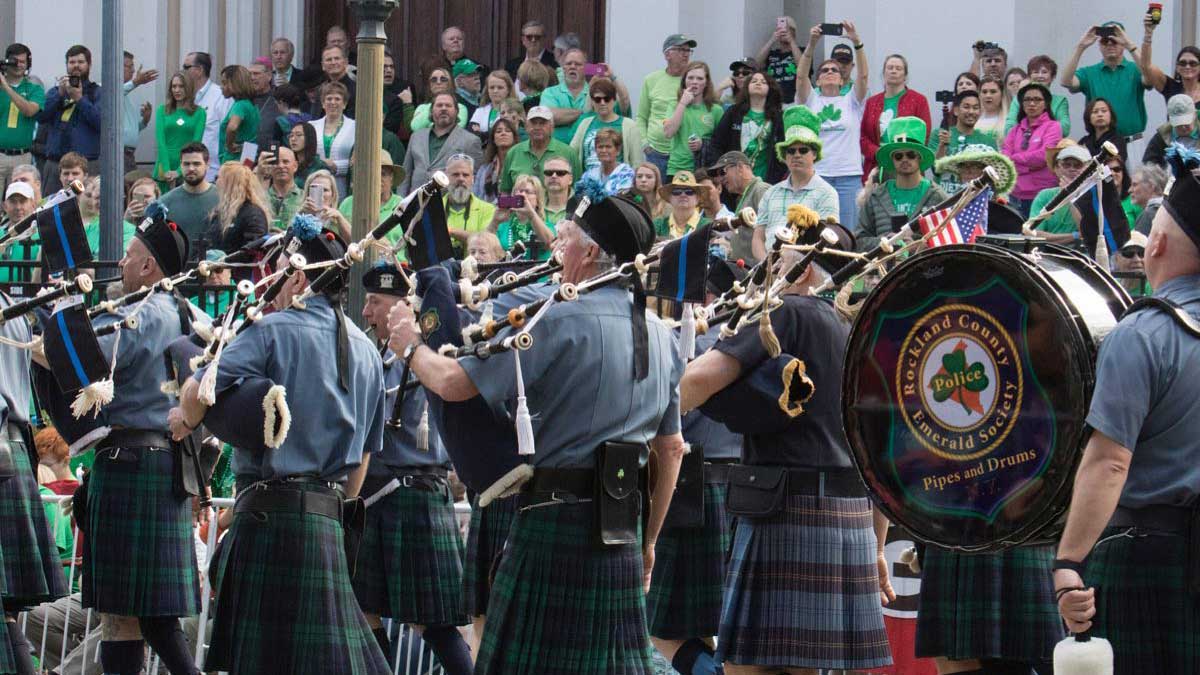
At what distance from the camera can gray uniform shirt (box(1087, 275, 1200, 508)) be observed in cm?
414

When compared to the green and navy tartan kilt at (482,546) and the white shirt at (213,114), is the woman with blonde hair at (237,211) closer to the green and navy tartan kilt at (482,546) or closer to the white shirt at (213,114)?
the white shirt at (213,114)

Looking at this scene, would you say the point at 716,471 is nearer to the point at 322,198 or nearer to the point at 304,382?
the point at 304,382

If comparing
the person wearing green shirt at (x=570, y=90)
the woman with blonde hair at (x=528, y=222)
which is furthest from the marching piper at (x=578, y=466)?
the person wearing green shirt at (x=570, y=90)

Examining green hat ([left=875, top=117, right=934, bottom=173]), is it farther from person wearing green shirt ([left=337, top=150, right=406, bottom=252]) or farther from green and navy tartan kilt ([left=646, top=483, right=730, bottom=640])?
green and navy tartan kilt ([left=646, top=483, right=730, bottom=640])

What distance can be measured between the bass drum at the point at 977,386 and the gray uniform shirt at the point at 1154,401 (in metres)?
0.18

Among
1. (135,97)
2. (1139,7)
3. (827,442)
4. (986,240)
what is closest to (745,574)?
(827,442)

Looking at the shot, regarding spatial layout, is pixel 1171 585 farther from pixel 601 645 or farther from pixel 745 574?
pixel 745 574

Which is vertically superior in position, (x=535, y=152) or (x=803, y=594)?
(x=535, y=152)

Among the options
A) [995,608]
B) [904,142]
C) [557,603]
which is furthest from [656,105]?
[557,603]

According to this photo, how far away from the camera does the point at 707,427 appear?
6.92 m

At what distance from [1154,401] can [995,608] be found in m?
1.51

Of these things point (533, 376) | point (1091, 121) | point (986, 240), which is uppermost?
point (1091, 121)

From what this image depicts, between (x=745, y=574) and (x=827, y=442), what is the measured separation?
46 cm

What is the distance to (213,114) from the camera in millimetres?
13453
